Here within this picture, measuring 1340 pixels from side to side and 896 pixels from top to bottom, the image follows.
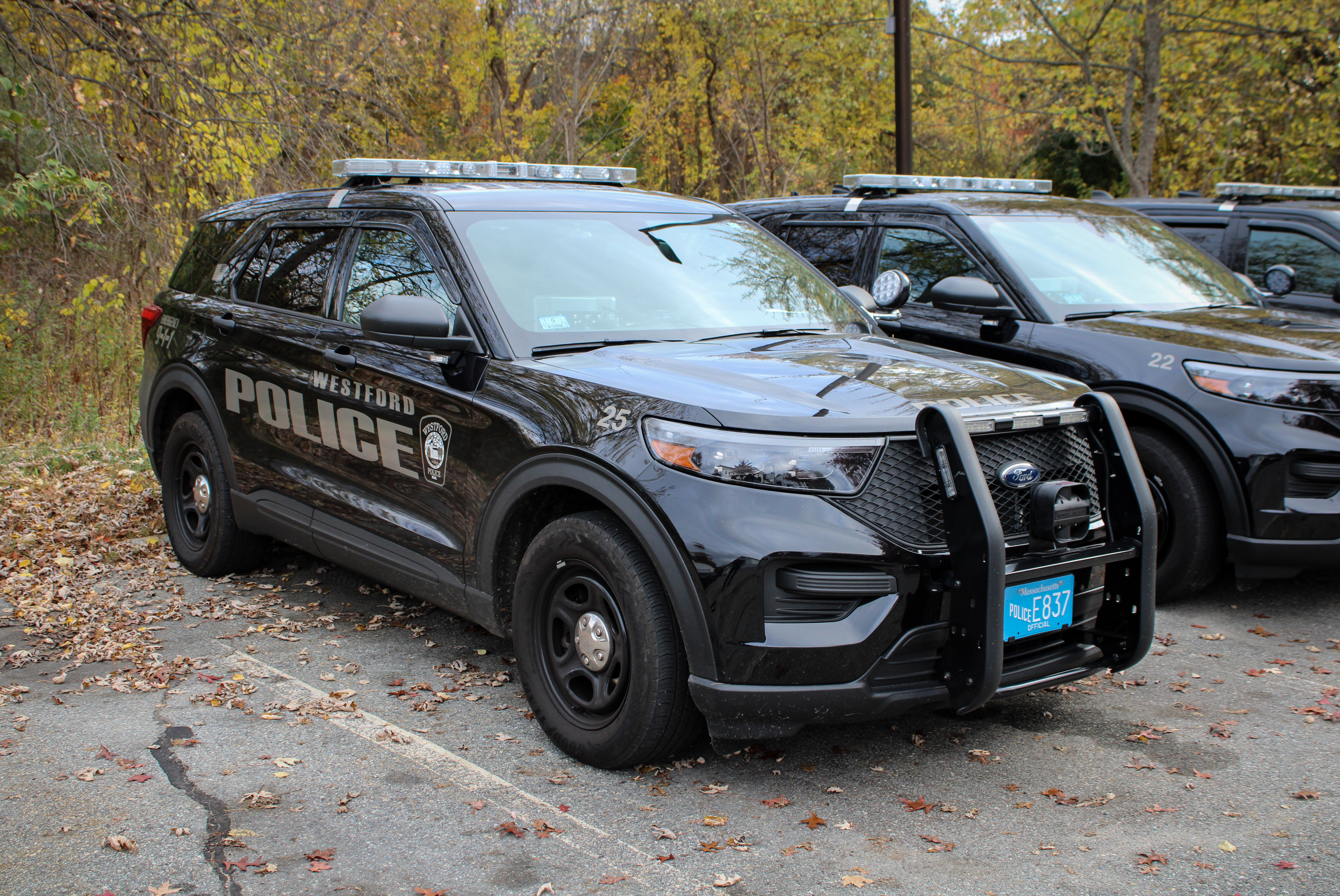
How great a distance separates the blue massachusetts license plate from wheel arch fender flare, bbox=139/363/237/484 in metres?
3.72

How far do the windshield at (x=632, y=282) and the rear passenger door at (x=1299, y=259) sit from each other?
14.0 feet

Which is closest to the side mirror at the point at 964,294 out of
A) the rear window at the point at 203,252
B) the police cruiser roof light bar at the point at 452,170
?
the police cruiser roof light bar at the point at 452,170

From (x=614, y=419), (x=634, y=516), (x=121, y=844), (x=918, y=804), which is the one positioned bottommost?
(x=918, y=804)

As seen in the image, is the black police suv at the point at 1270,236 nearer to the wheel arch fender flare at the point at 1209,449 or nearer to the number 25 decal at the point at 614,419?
the wheel arch fender flare at the point at 1209,449

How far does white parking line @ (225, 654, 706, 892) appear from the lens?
312 cm

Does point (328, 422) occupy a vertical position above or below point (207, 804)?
above

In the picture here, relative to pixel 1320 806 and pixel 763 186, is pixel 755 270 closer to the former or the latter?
pixel 1320 806

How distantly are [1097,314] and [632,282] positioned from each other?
2.87 metres

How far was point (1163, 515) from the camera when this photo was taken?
213 inches

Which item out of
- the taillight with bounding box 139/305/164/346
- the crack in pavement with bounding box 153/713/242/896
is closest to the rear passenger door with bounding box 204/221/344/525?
the taillight with bounding box 139/305/164/346

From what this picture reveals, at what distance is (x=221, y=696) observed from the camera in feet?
14.3

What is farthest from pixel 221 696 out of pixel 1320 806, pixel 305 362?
pixel 1320 806

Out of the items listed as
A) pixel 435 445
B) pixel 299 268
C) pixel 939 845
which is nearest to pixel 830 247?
pixel 299 268

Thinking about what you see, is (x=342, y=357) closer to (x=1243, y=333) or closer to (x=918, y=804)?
(x=918, y=804)
